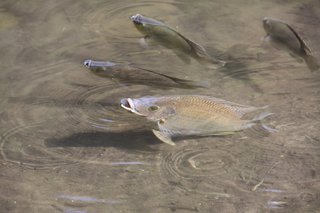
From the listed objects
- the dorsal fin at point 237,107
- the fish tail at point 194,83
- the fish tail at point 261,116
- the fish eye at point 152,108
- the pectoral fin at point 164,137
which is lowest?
the pectoral fin at point 164,137

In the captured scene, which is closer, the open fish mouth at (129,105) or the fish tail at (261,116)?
the open fish mouth at (129,105)

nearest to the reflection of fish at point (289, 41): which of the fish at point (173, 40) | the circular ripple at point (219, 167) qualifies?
the fish at point (173, 40)

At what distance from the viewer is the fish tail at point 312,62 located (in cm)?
454

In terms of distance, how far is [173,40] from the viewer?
4531 millimetres

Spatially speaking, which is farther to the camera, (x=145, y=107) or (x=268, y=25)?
(x=268, y=25)

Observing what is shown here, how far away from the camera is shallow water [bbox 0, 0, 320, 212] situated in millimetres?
3424

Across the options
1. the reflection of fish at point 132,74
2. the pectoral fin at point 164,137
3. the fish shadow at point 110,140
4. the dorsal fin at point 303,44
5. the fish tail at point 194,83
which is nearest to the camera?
the pectoral fin at point 164,137

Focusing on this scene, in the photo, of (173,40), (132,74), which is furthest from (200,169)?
(173,40)

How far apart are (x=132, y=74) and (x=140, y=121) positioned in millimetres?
313

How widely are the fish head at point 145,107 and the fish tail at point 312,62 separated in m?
1.28

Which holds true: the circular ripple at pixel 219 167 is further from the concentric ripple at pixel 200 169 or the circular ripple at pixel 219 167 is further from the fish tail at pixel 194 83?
the fish tail at pixel 194 83

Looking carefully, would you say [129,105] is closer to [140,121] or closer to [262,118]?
[140,121]

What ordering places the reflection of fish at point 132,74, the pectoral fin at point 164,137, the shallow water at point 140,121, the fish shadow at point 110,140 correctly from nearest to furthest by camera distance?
1. the shallow water at point 140,121
2. the pectoral fin at point 164,137
3. the fish shadow at point 110,140
4. the reflection of fish at point 132,74

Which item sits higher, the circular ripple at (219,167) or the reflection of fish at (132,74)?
the reflection of fish at (132,74)
